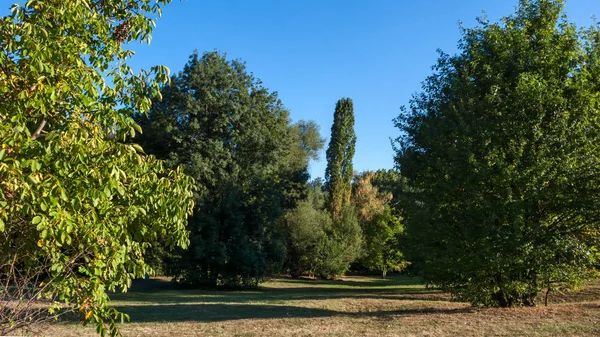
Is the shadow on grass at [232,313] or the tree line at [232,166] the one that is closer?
the tree line at [232,166]

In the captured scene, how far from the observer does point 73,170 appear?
392cm

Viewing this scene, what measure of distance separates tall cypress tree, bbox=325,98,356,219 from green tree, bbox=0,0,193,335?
134ft

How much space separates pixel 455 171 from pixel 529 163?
1772mm

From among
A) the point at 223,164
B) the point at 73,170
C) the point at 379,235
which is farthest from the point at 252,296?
the point at 379,235

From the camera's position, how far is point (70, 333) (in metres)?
9.43

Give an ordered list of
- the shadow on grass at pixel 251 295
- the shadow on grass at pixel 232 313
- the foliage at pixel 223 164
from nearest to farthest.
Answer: the shadow on grass at pixel 232 313, the shadow on grass at pixel 251 295, the foliage at pixel 223 164

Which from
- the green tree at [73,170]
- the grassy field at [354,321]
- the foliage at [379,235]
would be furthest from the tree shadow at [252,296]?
the foliage at [379,235]

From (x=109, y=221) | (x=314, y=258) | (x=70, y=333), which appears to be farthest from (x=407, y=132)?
(x=314, y=258)

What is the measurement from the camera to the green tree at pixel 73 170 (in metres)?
3.77

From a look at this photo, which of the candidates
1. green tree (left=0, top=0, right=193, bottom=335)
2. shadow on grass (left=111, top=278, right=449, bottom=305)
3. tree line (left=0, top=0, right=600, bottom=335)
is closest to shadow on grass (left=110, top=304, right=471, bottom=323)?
tree line (left=0, top=0, right=600, bottom=335)

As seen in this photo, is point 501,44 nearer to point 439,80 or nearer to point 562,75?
point 562,75

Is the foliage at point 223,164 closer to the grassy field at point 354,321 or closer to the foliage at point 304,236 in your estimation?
the foliage at point 304,236

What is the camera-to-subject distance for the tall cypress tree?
46531mm

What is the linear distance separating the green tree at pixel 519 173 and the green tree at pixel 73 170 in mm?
8956
